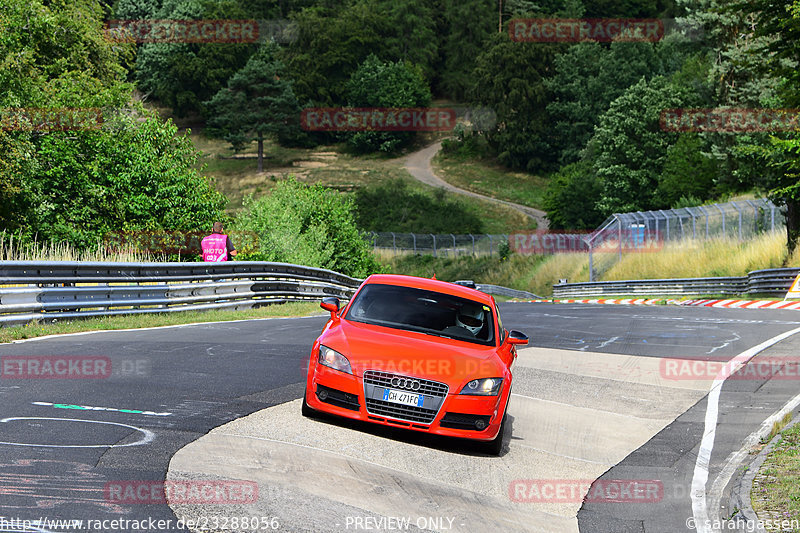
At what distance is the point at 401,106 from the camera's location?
407ft

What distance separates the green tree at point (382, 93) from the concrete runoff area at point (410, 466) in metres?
110

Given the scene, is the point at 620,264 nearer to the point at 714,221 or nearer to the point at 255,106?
the point at 714,221

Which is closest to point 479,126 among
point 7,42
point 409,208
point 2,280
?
point 409,208

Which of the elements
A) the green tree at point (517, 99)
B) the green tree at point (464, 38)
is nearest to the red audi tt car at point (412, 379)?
the green tree at point (517, 99)

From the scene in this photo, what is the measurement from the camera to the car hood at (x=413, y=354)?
8383 millimetres

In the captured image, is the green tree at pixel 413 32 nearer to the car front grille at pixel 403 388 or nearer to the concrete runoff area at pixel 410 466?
the concrete runoff area at pixel 410 466

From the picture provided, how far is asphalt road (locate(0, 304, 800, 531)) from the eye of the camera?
5914 mm

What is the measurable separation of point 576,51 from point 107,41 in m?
71.9

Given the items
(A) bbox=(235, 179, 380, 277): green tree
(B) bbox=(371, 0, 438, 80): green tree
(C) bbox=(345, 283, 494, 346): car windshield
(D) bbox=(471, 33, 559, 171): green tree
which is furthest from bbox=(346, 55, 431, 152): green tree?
(C) bbox=(345, 283, 494, 346): car windshield

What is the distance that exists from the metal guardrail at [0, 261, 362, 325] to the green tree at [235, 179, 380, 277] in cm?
539

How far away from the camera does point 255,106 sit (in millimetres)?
115438

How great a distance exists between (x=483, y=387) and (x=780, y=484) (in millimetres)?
2543

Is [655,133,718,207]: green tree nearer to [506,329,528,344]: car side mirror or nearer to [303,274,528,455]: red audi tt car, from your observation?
[506,329,528,344]: car side mirror

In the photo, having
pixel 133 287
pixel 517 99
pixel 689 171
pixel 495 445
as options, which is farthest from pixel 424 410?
pixel 517 99
